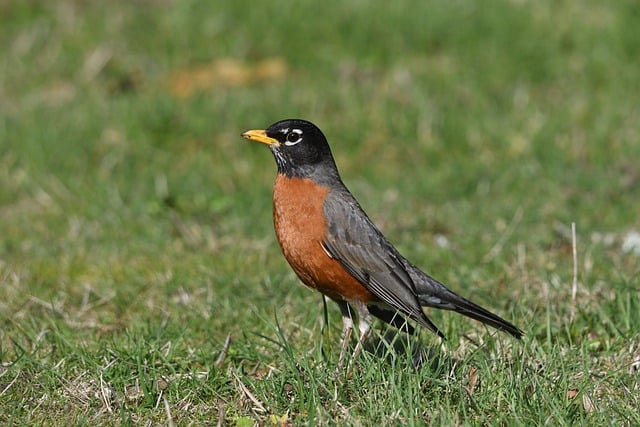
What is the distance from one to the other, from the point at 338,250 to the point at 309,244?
6.2 inches

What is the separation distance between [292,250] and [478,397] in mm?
1372

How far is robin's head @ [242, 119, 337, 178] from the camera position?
575 cm

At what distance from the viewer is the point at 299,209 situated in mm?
5488

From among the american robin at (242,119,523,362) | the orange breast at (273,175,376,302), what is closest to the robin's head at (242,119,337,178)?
the american robin at (242,119,523,362)

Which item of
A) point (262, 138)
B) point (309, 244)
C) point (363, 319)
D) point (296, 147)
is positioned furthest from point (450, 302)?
point (262, 138)

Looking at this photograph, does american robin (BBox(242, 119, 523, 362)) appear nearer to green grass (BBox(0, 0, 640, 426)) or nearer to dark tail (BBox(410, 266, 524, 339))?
dark tail (BBox(410, 266, 524, 339))

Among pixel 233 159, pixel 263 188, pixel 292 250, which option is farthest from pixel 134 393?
pixel 233 159

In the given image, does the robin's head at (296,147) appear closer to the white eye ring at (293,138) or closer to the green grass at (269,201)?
the white eye ring at (293,138)

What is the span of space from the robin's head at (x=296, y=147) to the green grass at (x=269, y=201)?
0.87m

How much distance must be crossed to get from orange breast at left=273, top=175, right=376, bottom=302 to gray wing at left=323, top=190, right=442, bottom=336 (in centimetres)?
4

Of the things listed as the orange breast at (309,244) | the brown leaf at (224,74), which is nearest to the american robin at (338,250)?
the orange breast at (309,244)

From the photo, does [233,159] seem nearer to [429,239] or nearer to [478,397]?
[429,239]

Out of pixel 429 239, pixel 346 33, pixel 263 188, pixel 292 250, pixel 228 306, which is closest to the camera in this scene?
pixel 292 250

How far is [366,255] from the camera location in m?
5.50
